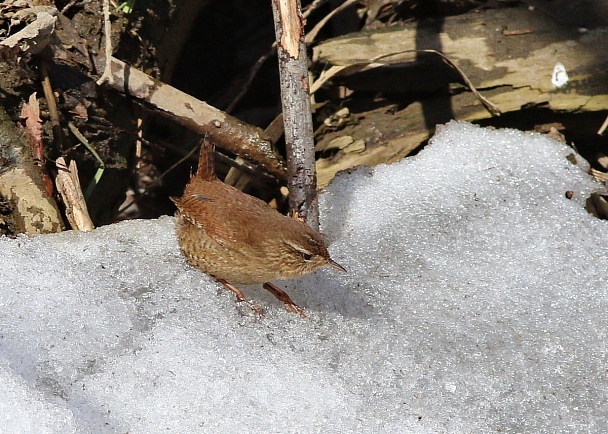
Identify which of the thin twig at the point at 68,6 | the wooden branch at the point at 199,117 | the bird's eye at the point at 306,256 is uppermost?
the thin twig at the point at 68,6

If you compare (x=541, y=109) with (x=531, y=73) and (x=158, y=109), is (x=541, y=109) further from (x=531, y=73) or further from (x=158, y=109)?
(x=158, y=109)

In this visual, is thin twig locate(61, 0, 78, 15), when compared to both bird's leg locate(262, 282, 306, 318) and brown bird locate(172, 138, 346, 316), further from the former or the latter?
bird's leg locate(262, 282, 306, 318)

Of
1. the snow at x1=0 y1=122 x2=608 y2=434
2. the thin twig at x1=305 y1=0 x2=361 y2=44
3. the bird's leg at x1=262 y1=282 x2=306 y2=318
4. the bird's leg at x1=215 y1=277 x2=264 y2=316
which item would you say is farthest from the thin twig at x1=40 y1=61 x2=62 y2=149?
the thin twig at x1=305 y1=0 x2=361 y2=44

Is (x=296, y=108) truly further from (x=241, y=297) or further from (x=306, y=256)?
(x=241, y=297)

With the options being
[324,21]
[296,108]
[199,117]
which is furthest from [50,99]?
[324,21]

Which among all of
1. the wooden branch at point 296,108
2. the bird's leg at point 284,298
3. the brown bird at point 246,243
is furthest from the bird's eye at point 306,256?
the wooden branch at point 296,108

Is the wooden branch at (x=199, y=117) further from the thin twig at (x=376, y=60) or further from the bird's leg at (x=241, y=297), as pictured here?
the bird's leg at (x=241, y=297)
